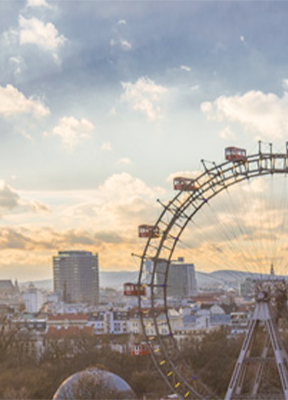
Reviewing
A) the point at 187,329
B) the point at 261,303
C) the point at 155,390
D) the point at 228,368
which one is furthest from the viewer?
the point at 187,329

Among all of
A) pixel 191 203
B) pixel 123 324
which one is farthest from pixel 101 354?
pixel 123 324

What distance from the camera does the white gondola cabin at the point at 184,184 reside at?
129 feet

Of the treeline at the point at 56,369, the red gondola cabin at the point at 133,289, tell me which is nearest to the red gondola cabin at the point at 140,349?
the red gondola cabin at the point at 133,289

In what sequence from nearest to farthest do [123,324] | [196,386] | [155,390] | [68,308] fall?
[196,386] → [155,390] → [123,324] → [68,308]

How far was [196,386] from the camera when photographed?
136ft

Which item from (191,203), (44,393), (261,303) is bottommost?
(44,393)

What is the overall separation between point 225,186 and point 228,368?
875 inches

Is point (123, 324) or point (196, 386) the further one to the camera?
point (123, 324)

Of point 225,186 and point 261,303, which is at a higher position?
point 225,186

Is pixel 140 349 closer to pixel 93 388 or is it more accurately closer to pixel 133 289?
pixel 133 289

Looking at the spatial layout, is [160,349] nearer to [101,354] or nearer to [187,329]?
[101,354]

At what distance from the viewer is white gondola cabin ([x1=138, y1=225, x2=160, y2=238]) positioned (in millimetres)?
40062

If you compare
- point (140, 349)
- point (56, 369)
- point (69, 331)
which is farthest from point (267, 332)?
point (69, 331)

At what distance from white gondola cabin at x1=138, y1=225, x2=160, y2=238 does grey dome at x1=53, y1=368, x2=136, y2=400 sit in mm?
7565
